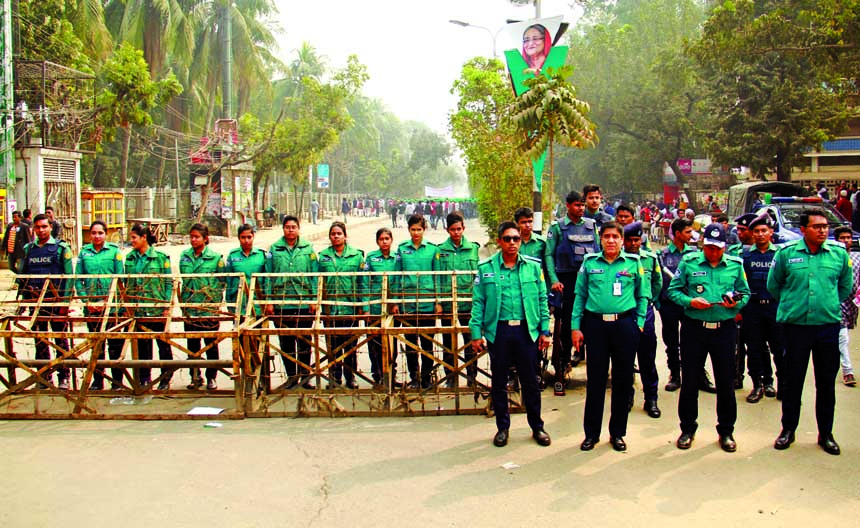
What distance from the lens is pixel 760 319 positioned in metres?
7.58

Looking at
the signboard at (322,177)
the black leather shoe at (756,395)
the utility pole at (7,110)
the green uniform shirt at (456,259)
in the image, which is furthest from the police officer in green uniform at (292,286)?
the signboard at (322,177)

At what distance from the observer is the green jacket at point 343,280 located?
315 inches

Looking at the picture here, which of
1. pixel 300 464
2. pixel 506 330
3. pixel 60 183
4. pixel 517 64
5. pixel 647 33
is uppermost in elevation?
pixel 647 33

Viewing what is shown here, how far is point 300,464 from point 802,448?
12.2 feet

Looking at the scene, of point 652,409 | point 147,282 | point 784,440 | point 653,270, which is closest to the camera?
point 784,440

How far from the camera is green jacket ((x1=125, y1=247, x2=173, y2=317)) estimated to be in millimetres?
8070

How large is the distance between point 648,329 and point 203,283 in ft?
14.0

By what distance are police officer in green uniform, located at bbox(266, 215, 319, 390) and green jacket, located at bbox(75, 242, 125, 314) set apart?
5.37 feet

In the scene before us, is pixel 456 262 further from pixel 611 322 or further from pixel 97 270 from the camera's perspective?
pixel 97 270

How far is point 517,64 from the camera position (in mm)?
14023

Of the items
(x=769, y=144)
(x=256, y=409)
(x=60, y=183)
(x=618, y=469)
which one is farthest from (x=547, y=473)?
(x=769, y=144)

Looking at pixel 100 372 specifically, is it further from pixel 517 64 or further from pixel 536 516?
pixel 517 64

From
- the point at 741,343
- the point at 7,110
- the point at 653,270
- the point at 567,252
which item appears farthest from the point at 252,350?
the point at 7,110

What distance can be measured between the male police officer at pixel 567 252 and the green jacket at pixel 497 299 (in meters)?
1.35
